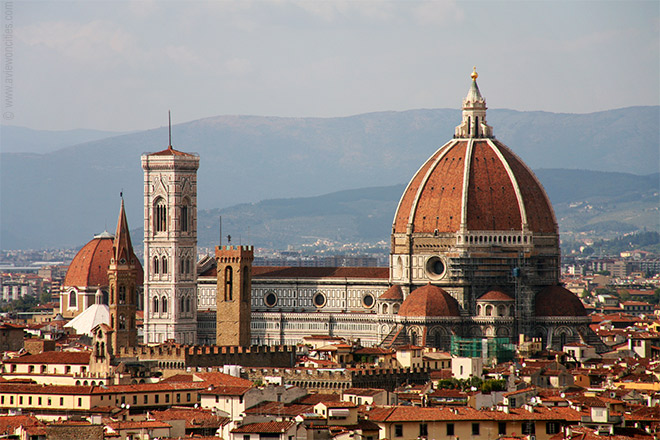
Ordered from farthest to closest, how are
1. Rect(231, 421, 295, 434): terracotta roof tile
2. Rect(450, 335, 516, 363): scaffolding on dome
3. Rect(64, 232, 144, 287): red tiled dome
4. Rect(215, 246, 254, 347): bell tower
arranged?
Rect(64, 232, 144, 287): red tiled dome → Rect(215, 246, 254, 347): bell tower → Rect(450, 335, 516, 363): scaffolding on dome → Rect(231, 421, 295, 434): terracotta roof tile

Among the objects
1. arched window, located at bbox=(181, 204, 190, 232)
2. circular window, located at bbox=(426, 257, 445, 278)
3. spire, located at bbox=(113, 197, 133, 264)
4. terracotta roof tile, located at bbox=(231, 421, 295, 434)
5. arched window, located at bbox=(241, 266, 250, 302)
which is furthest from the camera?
arched window, located at bbox=(181, 204, 190, 232)

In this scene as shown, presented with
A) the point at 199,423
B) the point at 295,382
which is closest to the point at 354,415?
the point at 199,423

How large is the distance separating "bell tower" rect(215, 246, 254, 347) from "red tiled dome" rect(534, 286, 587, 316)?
1962 cm

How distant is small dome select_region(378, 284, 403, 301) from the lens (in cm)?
13250

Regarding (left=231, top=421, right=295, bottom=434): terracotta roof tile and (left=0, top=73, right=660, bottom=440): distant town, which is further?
(left=0, top=73, right=660, bottom=440): distant town

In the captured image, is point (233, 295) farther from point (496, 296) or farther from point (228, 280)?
point (496, 296)

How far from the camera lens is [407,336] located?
415 ft

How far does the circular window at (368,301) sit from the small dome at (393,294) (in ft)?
10.7

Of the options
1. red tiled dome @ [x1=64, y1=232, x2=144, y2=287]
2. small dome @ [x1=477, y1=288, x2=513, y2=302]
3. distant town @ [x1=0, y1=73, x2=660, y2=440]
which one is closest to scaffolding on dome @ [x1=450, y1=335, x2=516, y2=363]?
distant town @ [x1=0, y1=73, x2=660, y2=440]

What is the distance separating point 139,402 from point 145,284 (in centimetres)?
6038

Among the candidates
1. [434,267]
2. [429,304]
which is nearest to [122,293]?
[429,304]

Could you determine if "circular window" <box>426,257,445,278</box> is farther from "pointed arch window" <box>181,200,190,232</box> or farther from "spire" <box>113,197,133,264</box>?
"spire" <box>113,197,133,264</box>

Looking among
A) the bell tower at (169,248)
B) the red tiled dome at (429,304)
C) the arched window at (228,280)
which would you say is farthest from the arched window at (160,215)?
the red tiled dome at (429,304)

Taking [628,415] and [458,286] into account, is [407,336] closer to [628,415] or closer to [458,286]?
[458,286]
